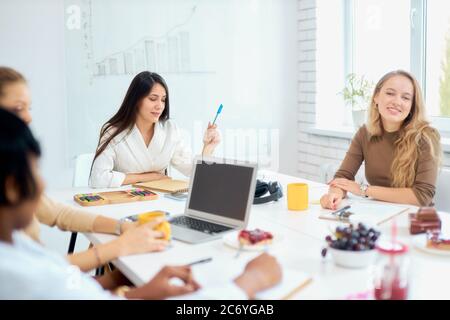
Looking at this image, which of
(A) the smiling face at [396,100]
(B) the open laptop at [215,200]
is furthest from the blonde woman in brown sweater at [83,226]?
(A) the smiling face at [396,100]

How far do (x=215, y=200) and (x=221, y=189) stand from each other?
0.05 meters

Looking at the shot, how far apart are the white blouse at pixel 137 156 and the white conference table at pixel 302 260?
59 centimetres

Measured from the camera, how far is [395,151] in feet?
7.89

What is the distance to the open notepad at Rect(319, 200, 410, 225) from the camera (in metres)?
1.82

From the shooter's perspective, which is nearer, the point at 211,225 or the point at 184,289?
the point at 184,289

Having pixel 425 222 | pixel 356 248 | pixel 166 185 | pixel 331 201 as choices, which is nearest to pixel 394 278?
pixel 356 248

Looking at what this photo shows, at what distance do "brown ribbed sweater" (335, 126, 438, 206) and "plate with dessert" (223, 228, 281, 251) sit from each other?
36.9 inches

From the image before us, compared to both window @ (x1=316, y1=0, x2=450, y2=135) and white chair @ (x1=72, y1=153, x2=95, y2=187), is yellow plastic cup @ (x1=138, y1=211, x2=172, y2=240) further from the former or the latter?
window @ (x1=316, y1=0, x2=450, y2=135)

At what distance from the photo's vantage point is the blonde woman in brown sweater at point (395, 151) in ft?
7.19

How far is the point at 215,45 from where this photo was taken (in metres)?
3.96

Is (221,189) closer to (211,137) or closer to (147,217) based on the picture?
(147,217)

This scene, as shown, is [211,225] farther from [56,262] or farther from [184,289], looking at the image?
[56,262]

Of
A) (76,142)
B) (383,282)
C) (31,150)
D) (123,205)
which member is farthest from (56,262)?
(76,142)
